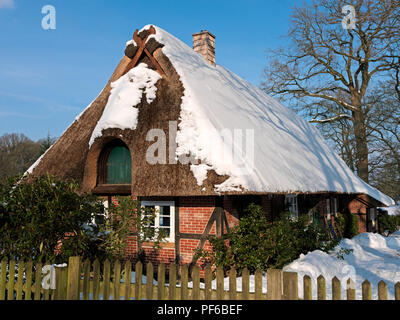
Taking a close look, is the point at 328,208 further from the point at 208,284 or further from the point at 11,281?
the point at 11,281

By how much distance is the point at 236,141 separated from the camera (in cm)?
877

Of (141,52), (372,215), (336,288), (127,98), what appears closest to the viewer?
(336,288)

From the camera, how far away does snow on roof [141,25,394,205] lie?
7.75m

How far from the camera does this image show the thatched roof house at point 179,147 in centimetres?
791

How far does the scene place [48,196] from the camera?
5.17m

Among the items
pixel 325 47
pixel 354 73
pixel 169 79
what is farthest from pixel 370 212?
pixel 169 79

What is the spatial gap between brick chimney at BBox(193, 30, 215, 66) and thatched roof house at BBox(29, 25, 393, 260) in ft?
5.53

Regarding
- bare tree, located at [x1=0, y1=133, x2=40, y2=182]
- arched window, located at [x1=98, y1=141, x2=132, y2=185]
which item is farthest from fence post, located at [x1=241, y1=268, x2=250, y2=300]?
bare tree, located at [x1=0, y1=133, x2=40, y2=182]

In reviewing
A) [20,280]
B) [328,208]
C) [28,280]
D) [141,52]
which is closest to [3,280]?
[20,280]

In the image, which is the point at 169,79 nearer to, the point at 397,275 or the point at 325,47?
the point at 397,275

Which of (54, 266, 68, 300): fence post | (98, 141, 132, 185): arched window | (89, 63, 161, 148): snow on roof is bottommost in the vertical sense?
(54, 266, 68, 300): fence post

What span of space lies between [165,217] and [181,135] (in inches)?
94.0

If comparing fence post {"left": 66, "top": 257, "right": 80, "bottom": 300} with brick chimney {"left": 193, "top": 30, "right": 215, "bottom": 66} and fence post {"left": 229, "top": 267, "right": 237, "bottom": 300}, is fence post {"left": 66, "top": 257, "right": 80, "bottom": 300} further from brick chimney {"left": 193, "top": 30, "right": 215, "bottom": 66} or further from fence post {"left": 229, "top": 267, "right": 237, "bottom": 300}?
brick chimney {"left": 193, "top": 30, "right": 215, "bottom": 66}
